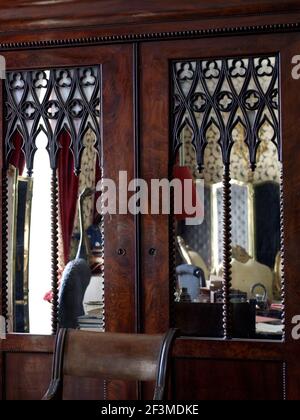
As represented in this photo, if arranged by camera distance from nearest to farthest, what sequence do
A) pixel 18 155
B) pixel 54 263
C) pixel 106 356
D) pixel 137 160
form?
pixel 106 356 → pixel 137 160 → pixel 54 263 → pixel 18 155

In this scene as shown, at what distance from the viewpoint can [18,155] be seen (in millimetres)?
2857

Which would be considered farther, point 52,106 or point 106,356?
point 52,106

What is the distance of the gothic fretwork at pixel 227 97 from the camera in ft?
8.05

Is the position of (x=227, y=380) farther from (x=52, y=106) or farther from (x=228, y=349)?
(x=52, y=106)

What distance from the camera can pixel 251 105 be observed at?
98.3 inches

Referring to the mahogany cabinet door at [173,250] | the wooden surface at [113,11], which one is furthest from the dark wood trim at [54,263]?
the wooden surface at [113,11]

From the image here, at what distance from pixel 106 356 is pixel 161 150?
891 millimetres

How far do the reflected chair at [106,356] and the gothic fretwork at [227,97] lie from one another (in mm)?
832

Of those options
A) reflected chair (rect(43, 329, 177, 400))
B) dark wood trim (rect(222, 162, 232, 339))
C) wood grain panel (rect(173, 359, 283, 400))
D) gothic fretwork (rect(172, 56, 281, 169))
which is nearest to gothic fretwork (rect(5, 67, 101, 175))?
gothic fretwork (rect(172, 56, 281, 169))

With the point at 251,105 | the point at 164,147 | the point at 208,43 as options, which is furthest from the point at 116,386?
the point at 208,43

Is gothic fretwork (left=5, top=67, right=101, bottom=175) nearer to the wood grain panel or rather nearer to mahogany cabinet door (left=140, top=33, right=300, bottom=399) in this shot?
mahogany cabinet door (left=140, top=33, right=300, bottom=399)

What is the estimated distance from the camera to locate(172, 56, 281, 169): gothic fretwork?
245cm

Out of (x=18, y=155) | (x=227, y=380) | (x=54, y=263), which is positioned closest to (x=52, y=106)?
(x=18, y=155)

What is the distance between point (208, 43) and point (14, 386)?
5.37 ft
